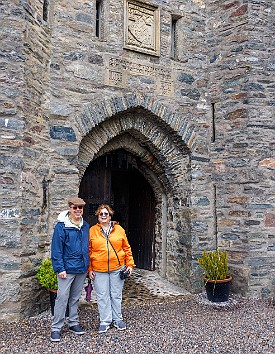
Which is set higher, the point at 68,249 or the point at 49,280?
the point at 68,249

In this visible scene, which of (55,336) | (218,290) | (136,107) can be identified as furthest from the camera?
(136,107)

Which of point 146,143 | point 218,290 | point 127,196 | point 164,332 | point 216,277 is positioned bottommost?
point 164,332

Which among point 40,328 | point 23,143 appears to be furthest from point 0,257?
point 23,143

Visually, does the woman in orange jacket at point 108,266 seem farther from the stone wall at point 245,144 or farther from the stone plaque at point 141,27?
the stone plaque at point 141,27

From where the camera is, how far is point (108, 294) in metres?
3.93

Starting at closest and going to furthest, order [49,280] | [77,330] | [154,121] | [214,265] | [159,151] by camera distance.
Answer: [77,330] < [49,280] < [214,265] < [154,121] < [159,151]

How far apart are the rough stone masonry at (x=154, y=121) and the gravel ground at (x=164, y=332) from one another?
1.71 ft

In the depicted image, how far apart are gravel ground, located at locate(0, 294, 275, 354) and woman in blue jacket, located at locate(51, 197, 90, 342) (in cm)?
21

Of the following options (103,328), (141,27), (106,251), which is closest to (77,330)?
(103,328)

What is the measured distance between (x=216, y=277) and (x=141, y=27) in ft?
12.6

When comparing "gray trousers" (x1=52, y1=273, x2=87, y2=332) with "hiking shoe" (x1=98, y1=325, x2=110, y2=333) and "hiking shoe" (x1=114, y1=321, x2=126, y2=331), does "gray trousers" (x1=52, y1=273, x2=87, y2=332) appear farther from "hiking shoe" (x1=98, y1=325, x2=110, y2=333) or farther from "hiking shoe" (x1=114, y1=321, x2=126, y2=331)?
"hiking shoe" (x1=114, y1=321, x2=126, y2=331)

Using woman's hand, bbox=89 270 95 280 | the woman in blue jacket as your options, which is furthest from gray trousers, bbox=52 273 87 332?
woman's hand, bbox=89 270 95 280

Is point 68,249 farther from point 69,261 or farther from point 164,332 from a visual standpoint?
point 164,332

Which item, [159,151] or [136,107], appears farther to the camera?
[159,151]
